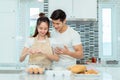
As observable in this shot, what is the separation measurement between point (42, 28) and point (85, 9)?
233cm

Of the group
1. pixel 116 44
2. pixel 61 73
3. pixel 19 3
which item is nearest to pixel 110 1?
pixel 116 44

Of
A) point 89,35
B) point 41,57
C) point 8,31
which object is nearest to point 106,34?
point 89,35

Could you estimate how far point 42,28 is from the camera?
248 centimetres

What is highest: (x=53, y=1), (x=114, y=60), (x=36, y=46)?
(x=53, y=1)

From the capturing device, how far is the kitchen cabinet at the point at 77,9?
184 inches

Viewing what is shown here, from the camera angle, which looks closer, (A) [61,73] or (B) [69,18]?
(A) [61,73]

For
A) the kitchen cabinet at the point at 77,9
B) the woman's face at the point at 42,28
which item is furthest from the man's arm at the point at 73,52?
the kitchen cabinet at the point at 77,9

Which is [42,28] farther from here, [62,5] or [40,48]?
[62,5]

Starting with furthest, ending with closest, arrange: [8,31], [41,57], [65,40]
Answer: [8,31]
[65,40]
[41,57]

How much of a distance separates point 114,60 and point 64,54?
264 centimetres

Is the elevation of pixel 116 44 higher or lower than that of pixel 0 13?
lower

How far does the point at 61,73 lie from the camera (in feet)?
6.09

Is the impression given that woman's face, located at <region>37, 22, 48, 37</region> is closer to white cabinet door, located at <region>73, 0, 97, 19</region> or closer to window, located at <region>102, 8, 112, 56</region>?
white cabinet door, located at <region>73, 0, 97, 19</region>

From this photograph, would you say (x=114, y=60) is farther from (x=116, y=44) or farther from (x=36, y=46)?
(x=36, y=46)
